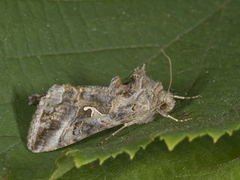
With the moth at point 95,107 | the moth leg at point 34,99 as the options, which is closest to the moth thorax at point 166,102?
the moth at point 95,107

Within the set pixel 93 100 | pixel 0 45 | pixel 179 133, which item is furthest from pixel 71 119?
pixel 179 133

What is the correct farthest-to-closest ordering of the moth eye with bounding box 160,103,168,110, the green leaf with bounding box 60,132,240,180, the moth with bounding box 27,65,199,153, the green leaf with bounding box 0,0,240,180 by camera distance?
the moth eye with bounding box 160,103,168,110 → the moth with bounding box 27,65,199,153 → the green leaf with bounding box 0,0,240,180 → the green leaf with bounding box 60,132,240,180

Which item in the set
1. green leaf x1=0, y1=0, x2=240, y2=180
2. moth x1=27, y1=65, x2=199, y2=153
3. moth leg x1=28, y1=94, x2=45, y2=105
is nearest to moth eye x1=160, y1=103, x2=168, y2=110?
moth x1=27, y1=65, x2=199, y2=153

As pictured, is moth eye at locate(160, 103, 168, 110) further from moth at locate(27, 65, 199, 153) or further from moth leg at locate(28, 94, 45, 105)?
moth leg at locate(28, 94, 45, 105)

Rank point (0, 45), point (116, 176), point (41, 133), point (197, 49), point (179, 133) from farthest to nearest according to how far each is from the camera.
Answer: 1. point (197, 49)
2. point (0, 45)
3. point (41, 133)
4. point (116, 176)
5. point (179, 133)

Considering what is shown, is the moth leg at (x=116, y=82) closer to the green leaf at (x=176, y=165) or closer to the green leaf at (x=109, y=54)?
the green leaf at (x=109, y=54)

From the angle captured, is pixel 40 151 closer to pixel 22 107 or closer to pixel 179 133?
pixel 22 107
